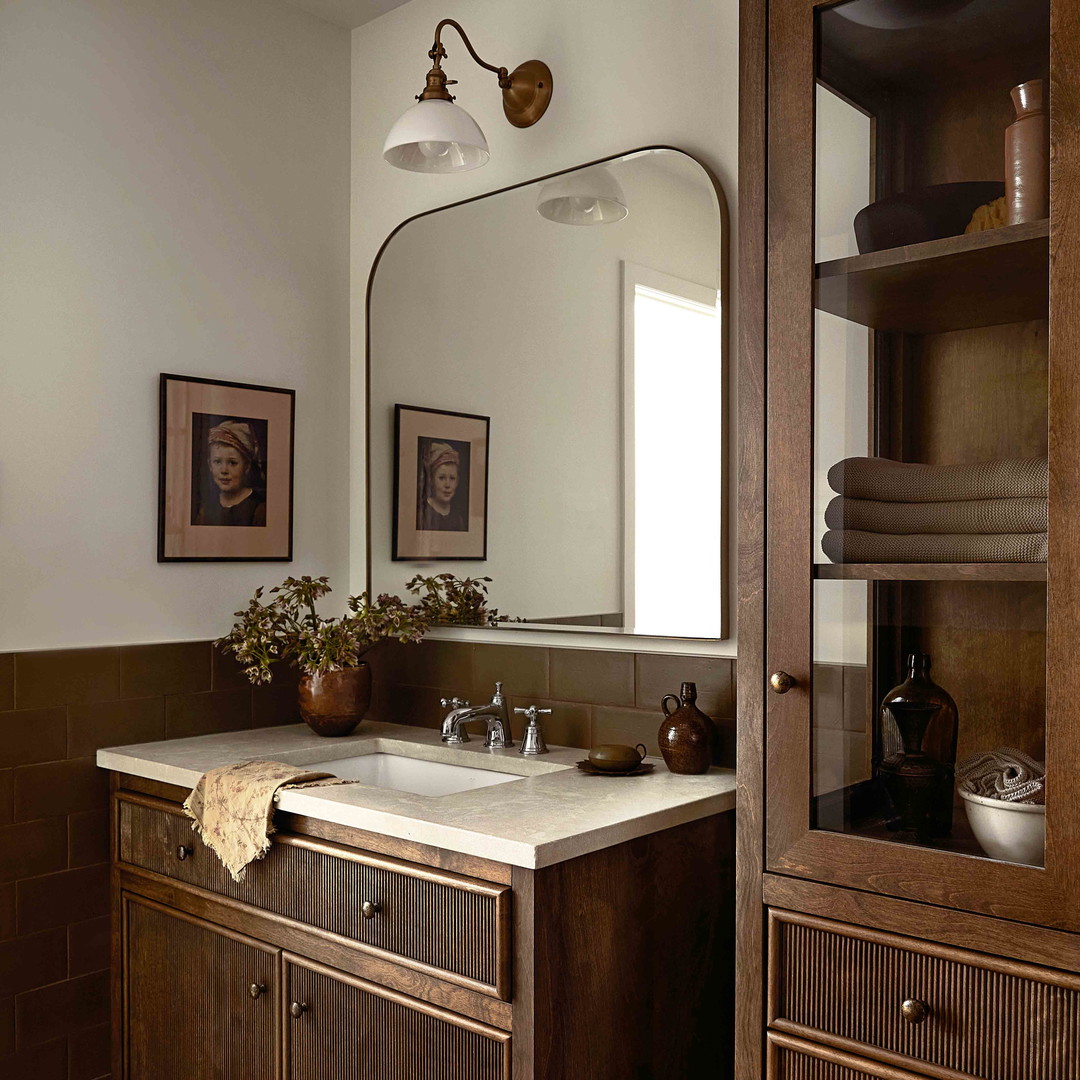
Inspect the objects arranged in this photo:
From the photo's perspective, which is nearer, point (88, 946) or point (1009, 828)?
point (1009, 828)

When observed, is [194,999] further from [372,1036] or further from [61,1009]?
[372,1036]

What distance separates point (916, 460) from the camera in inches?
58.9

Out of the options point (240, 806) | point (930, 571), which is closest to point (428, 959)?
point (240, 806)

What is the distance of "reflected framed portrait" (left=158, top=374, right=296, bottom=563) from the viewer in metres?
2.50

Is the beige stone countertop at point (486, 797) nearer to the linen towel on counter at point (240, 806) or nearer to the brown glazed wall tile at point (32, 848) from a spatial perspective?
the linen towel on counter at point (240, 806)

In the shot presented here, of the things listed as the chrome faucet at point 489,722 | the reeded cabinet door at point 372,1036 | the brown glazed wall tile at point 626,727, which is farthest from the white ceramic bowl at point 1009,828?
the chrome faucet at point 489,722

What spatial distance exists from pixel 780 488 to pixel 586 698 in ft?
3.01

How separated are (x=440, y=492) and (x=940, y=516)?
1414mm

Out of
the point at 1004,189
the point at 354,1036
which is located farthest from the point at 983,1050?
the point at 1004,189

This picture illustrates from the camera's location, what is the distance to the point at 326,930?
1.85 metres

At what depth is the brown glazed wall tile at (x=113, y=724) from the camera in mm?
2328

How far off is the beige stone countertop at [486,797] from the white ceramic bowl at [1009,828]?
519 mm

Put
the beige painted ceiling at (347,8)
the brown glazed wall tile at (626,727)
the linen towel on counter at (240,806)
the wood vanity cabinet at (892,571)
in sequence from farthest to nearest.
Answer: the beige painted ceiling at (347,8) → the brown glazed wall tile at (626,727) → the linen towel on counter at (240,806) → the wood vanity cabinet at (892,571)

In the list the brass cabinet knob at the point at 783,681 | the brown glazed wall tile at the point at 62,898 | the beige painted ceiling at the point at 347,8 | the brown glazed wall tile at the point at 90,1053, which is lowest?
the brown glazed wall tile at the point at 90,1053
